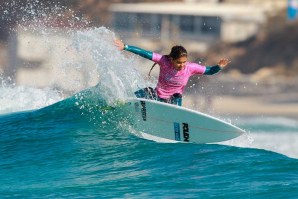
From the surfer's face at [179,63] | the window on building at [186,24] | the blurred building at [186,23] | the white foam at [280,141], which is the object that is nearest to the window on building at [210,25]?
the blurred building at [186,23]

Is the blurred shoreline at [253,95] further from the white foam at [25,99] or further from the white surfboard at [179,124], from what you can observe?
the white surfboard at [179,124]

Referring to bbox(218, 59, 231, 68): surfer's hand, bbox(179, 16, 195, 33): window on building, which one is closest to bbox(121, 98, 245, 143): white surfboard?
bbox(218, 59, 231, 68): surfer's hand

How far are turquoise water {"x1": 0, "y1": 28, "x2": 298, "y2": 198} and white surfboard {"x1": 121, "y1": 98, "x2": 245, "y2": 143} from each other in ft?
0.46

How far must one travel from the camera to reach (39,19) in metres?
31.9

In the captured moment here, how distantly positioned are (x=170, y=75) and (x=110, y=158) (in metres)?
1.13

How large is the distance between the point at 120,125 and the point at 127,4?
36096 millimetres

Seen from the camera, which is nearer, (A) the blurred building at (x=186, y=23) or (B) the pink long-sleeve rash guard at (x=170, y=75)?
(B) the pink long-sleeve rash guard at (x=170, y=75)

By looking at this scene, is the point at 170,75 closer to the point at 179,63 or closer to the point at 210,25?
the point at 179,63

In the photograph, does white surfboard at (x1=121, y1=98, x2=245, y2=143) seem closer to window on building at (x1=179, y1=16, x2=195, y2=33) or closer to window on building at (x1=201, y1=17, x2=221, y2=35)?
window on building at (x1=201, y1=17, x2=221, y2=35)

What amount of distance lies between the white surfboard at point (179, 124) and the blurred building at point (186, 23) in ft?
108

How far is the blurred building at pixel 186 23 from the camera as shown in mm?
43438

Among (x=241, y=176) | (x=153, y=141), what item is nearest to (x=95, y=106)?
(x=153, y=141)

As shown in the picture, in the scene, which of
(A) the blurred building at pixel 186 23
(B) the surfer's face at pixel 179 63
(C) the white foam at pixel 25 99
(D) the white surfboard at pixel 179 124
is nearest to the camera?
(D) the white surfboard at pixel 179 124

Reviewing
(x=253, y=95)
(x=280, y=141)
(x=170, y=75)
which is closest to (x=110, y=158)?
(x=170, y=75)
